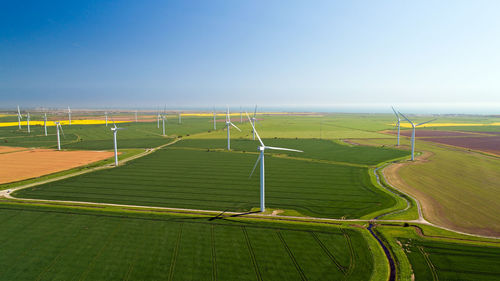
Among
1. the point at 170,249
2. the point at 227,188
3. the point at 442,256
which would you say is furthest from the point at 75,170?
the point at 442,256

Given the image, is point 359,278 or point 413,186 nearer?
point 359,278

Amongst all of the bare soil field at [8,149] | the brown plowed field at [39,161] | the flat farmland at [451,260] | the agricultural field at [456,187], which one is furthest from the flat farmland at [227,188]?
the bare soil field at [8,149]

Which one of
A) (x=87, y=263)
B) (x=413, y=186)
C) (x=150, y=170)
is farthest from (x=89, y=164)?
(x=413, y=186)

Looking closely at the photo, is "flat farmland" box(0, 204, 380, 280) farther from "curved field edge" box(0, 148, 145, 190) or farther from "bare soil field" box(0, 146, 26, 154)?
"bare soil field" box(0, 146, 26, 154)

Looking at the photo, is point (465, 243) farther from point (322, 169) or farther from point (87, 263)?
point (87, 263)

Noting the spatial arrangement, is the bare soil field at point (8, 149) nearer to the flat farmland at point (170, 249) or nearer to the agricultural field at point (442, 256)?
the flat farmland at point (170, 249)

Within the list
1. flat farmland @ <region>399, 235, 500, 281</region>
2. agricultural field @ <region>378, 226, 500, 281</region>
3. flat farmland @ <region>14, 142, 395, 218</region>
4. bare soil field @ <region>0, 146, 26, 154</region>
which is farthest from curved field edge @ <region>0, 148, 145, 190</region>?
flat farmland @ <region>399, 235, 500, 281</region>
